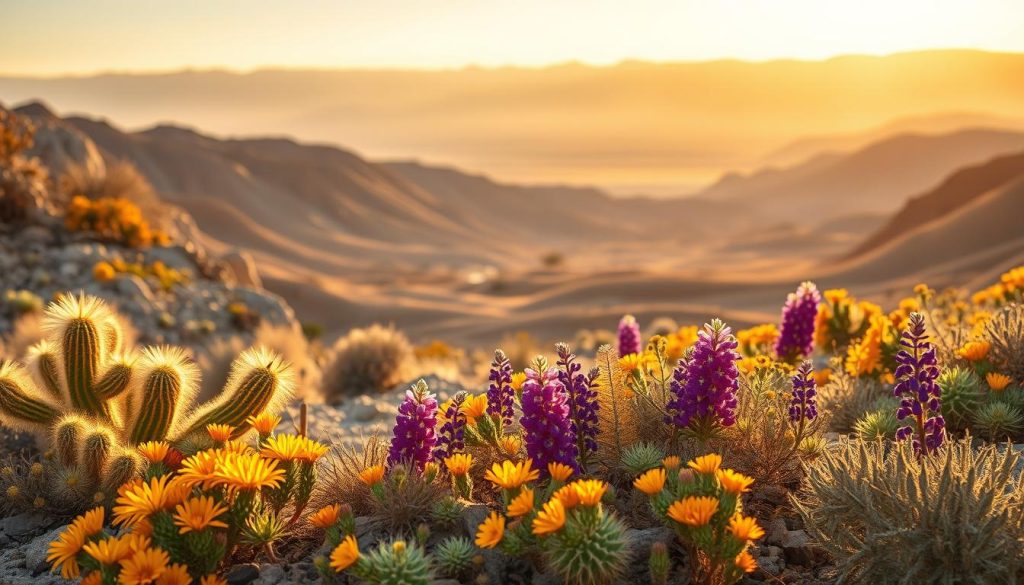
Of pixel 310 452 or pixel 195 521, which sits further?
pixel 310 452

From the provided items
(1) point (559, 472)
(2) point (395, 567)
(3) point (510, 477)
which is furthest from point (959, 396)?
(2) point (395, 567)

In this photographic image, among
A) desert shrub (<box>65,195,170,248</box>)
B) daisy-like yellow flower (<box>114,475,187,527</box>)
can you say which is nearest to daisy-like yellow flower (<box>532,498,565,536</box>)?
daisy-like yellow flower (<box>114,475,187,527</box>)

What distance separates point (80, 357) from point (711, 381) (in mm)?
3595

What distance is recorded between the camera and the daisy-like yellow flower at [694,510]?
129 inches

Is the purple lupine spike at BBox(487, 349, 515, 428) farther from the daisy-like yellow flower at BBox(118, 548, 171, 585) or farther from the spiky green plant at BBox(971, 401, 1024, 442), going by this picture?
the spiky green plant at BBox(971, 401, 1024, 442)

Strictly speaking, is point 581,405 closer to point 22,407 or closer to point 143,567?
point 143,567

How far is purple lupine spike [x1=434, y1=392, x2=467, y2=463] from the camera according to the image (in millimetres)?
4348

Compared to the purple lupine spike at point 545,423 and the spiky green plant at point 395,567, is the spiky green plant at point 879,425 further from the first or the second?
the spiky green plant at point 395,567

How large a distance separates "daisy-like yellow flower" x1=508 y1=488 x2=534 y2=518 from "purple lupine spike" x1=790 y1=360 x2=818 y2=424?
160 centimetres

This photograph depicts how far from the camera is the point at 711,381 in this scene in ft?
13.8

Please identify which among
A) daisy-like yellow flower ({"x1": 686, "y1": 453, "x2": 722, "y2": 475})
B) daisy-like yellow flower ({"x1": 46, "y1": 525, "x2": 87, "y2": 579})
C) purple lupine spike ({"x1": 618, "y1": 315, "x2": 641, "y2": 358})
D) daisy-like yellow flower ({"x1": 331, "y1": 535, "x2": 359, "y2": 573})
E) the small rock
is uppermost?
purple lupine spike ({"x1": 618, "y1": 315, "x2": 641, "y2": 358})

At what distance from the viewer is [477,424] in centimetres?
434

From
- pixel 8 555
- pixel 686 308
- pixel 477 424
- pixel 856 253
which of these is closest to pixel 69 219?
pixel 8 555

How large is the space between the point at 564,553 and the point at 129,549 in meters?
1.65
